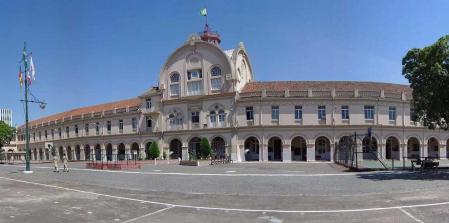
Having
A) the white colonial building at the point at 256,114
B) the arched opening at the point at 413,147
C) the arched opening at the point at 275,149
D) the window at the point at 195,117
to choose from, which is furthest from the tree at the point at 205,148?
the arched opening at the point at 413,147

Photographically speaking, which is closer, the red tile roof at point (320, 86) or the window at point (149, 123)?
the red tile roof at point (320, 86)

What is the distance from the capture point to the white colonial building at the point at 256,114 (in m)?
51.3

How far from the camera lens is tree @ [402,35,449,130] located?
80.3ft

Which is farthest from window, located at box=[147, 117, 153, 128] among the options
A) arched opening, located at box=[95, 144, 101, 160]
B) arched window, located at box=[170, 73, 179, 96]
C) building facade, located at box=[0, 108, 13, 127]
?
building facade, located at box=[0, 108, 13, 127]

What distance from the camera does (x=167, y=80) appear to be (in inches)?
2319

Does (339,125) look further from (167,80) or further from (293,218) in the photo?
(293,218)

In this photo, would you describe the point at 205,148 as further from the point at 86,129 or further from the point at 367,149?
the point at 86,129

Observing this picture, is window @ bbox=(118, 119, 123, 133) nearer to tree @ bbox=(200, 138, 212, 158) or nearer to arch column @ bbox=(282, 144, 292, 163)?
tree @ bbox=(200, 138, 212, 158)

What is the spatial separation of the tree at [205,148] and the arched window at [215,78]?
669cm

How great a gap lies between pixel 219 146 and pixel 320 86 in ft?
47.1

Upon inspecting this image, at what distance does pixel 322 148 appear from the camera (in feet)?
175

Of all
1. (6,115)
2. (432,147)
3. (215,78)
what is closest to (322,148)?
(215,78)

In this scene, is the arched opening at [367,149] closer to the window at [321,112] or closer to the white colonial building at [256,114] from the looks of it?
the white colonial building at [256,114]

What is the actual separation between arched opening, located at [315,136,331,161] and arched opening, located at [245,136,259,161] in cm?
709
